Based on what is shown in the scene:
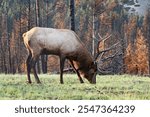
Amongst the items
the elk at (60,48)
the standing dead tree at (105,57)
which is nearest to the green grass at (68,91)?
the elk at (60,48)

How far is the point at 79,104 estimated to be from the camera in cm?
978

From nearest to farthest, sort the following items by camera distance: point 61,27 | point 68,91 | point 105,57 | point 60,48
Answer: point 68,91 → point 60,48 → point 105,57 → point 61,27

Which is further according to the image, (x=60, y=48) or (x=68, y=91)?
(x=60, y=48)

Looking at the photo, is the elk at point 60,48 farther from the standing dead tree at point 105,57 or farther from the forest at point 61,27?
the forest at point 61,27

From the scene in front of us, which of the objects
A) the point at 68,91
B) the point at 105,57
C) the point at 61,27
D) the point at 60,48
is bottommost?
the point at 61,27

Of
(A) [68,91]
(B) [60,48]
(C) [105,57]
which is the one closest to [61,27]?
(C) [105,57]

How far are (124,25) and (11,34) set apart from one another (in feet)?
59.2

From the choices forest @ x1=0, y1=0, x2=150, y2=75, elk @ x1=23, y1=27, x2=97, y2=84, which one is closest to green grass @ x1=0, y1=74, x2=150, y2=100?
elk @ x1=23, y1=27, x2=97, y2=84

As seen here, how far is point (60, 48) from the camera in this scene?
1398cm

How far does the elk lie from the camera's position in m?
13.5

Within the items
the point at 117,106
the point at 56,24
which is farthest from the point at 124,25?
the point at 117,106

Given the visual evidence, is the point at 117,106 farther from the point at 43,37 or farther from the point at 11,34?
the point at 11,34

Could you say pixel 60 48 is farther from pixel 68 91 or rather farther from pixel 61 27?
pixel 61 27

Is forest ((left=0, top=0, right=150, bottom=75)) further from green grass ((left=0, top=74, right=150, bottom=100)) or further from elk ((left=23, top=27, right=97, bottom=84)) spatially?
green grass ((left=0, top=74, right=150, bottom=100))
